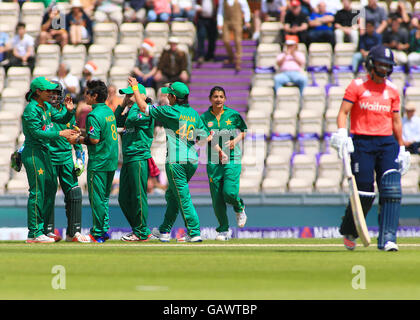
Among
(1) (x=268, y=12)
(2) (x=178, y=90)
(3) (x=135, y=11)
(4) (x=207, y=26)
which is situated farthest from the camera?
(3) (x=135, y=11)

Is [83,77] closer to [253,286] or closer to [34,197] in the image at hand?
[34,197]

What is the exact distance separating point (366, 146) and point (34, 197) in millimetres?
4655

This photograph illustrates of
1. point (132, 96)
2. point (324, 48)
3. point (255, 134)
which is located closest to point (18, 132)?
point (255, 134)

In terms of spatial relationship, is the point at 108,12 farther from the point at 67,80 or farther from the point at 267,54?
the point at 267,54

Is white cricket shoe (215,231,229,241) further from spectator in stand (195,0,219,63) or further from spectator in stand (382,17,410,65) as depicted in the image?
spectator in stand (195,0,219,63)

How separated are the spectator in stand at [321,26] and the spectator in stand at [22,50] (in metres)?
6.66

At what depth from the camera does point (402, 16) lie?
23062 mm

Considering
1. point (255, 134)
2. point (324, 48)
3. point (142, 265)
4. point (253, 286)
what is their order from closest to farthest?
point (253, 286), point (142, 265), point (255, 134), point (324, 48)

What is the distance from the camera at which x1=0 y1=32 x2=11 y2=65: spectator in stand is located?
24.7 meters

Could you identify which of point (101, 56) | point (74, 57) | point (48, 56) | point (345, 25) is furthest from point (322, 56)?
point (48, 56)

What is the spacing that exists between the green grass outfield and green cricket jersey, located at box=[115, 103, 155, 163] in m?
1.74

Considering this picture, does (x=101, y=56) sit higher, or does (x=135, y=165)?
(x=101, y=56)

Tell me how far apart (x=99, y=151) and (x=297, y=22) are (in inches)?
405

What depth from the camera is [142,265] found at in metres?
10.0
